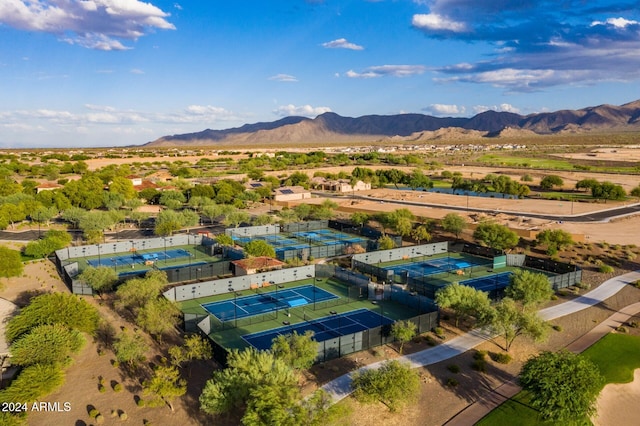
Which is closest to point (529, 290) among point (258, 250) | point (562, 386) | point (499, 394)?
point (499, 394)

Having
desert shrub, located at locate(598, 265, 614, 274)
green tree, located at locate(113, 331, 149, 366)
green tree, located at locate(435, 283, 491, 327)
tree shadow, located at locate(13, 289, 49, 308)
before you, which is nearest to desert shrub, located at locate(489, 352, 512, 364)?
green tree, located at locate(435, 283, 491, 327)

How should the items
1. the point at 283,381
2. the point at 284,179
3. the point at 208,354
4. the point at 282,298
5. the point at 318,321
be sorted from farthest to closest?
1. the point at 284,179
2. the point at 282,298
3. the point at 318,321
4. the point at 208,354
5. the point at 283,381

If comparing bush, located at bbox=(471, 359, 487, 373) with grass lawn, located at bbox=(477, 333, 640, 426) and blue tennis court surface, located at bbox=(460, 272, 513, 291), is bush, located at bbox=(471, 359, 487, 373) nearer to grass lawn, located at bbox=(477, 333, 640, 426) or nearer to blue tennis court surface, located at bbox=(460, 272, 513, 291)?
grass lawn, located at bbox=(477, 333, 640, 426)

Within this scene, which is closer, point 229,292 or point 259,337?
point 259,337

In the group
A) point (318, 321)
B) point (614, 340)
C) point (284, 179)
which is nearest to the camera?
point (614, 340)

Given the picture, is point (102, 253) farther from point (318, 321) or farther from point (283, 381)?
point (283, 381)

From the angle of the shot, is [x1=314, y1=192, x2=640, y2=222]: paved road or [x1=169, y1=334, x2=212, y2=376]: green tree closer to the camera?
[x1=169, y1=334, x2=212, y2=376]: green tree

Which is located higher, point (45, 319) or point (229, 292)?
point (45, 319)

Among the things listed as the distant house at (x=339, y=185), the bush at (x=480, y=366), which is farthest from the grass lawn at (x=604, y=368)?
the distant house at (x=339, y=185)

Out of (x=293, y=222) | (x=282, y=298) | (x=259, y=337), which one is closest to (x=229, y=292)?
(x=282, y=298)
